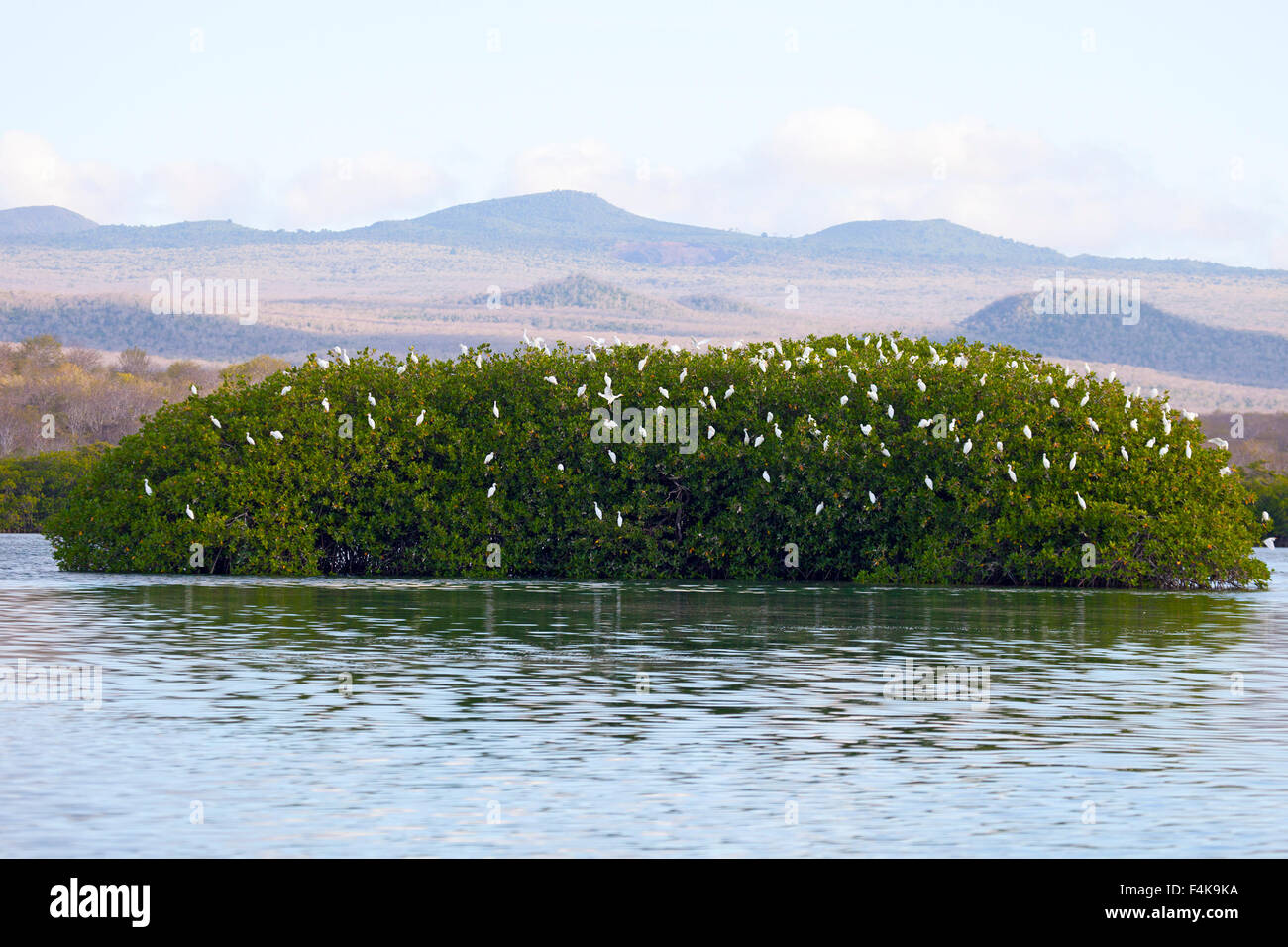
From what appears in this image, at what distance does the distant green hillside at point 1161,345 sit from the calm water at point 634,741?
16843 cm

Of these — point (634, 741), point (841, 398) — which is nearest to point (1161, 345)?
point (841, 398)

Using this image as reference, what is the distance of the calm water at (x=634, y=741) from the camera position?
10.4 metres

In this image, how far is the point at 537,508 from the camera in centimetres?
3878

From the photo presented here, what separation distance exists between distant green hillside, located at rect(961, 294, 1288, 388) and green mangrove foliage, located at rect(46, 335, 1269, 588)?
15078 cm

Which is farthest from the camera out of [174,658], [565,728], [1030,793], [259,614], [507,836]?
[259,614]

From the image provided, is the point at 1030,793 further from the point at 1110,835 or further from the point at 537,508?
the point at 537,508

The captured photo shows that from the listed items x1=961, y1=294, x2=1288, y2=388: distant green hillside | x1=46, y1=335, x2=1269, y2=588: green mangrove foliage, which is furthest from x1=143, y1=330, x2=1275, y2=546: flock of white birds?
x1=961, y1=294, x2=1288, y2=388: distant green hillside

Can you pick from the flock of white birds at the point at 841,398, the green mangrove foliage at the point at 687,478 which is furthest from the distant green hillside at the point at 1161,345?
the green mangrove foliage at the point at 687,478

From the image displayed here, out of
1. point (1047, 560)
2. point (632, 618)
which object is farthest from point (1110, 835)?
point (1047, 560)

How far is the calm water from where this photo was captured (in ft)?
34.1

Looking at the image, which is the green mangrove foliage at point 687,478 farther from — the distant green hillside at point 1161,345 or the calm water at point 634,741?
the distant green hillside at point 1161,345

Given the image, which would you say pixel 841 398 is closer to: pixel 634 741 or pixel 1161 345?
pixel 634 741

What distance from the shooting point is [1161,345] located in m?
195
